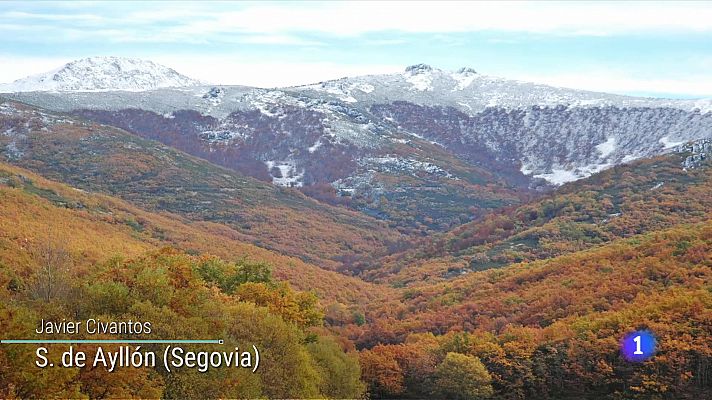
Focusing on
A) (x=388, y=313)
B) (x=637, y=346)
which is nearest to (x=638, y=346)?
(x=637, y=346)

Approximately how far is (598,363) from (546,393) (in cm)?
598

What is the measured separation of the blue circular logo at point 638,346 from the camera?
212ft

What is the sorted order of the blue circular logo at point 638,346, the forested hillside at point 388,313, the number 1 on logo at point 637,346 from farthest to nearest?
→ the number 1 on logo at point 637,346 < the blue circular logo at point 638,346 < the forested hillside at point 388,313

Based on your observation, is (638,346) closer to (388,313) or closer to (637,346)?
(637,346)

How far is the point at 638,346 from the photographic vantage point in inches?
2591

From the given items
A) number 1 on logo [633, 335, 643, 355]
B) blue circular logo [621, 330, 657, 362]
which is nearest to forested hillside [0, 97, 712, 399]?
blue circular logo [621, 330, 657, 362]

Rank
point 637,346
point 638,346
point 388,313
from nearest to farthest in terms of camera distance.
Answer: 1. point 638,346
2. point 637,346
3. point 388,313

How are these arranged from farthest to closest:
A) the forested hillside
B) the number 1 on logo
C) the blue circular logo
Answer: the number 1 on logo → the blue circular logo → the forested hillside

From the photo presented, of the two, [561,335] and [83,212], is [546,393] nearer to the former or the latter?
[561,335]

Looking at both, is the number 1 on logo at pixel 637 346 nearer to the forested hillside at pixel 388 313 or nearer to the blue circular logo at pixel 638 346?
the blue circular logo at pixel 638 346

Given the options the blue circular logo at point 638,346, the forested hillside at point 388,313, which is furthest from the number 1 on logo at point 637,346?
the forested hillside at point 388,313

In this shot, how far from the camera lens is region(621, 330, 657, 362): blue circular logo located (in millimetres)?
64562

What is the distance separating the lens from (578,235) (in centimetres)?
15312

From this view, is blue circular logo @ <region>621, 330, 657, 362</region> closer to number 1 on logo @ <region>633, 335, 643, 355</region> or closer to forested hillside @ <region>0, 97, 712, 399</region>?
number 1 on logo @ <region>633, 335, 643, 355</region>
